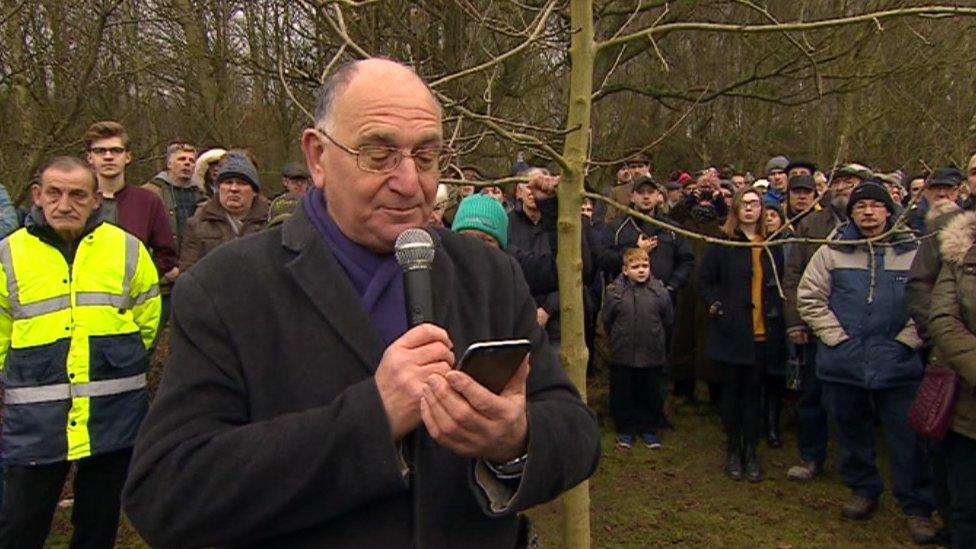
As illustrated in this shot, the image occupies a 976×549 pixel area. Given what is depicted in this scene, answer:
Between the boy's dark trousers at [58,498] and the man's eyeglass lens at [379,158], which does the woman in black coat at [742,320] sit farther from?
the man's eyeglass lens at [379,158]

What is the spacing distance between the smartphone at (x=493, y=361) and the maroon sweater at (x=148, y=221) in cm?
416

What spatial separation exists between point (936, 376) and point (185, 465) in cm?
380

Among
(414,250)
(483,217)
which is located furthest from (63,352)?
(414,250)

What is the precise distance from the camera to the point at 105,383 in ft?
12.0

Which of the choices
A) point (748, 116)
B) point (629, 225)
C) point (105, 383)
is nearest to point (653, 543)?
point (629, 225)

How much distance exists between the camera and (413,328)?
4.54 ft

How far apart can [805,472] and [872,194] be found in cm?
209

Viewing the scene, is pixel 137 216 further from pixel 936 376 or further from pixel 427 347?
pixel 936 376

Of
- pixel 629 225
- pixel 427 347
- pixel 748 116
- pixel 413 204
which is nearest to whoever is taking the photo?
pixel 427 347

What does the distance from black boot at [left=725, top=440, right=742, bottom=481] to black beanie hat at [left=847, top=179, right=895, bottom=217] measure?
191cm

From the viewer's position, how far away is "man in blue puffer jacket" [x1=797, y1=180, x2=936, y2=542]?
464 cm

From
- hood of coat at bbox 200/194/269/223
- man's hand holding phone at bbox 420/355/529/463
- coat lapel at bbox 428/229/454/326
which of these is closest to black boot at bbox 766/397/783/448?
hood of coat at bbox 200/194/269/223

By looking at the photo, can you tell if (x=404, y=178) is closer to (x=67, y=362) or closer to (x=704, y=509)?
(x=67, y=362)

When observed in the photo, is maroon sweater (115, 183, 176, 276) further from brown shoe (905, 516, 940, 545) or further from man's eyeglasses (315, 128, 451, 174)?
brown shoe (905, 516, 940, 545)
